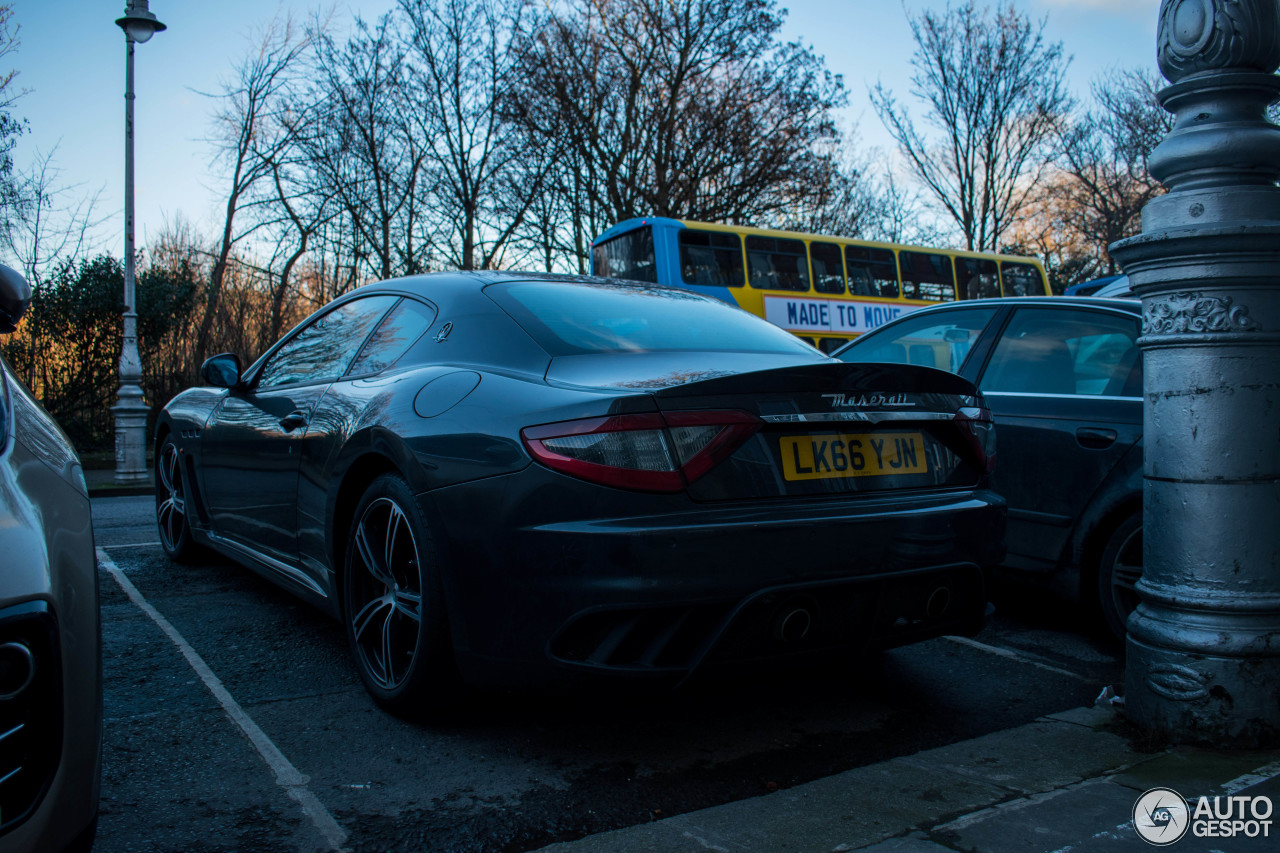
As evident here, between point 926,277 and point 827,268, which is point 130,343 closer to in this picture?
point 827,268

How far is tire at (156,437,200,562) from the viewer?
5160 millimetres

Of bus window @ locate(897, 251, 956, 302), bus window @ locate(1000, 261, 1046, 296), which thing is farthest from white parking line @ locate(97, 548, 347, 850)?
bus window @ locate(1000, 261, 1046, 296)

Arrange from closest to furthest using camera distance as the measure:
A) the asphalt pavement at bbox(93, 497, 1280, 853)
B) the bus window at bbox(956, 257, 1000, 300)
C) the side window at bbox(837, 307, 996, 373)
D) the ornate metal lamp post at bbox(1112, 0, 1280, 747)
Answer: the asphalt pavement at bbox(93, 497, 1280, 853) < the ornate metal lamp post at bbox(1112, 0, 1280, 747) < the side window at bbox(837, 307, 996, 373) < the bus window at bbox(956, 257, 1000, 300)

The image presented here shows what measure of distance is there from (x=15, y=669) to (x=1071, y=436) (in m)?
3.73

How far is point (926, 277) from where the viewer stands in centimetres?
1911

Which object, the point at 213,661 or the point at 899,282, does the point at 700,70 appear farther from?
the point at 213,661

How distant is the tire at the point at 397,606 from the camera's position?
2.69 meters

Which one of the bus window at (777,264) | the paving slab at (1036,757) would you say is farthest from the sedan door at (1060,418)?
the bus window at (777,264)

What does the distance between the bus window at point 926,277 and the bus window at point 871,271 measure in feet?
1.10

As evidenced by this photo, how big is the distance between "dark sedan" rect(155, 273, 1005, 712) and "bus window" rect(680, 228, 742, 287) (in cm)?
1306

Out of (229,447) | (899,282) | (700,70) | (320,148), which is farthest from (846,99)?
(229,447)

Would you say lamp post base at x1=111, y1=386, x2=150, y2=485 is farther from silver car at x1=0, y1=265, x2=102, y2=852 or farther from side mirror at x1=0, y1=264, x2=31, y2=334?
silver car at x1=0, y1=265, x2=102, y2=852

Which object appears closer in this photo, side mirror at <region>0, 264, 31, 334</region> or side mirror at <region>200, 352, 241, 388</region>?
side mirror at <region>0, 264, 31, 334</region>

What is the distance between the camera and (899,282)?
60.9 ft
